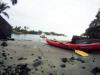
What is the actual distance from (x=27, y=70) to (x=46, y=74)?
98 centimetres

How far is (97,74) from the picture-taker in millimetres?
7922

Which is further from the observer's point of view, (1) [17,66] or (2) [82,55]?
(2) [82,55]

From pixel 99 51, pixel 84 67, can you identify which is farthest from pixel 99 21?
pixel 84 67

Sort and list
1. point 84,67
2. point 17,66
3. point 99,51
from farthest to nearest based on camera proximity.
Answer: point 99,51 < point 84,67 < point 17,66

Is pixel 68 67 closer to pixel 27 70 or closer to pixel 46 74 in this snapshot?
A: pixel 46 74

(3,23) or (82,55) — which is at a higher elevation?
(3,23)

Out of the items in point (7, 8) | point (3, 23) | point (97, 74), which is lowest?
point (97, 74)

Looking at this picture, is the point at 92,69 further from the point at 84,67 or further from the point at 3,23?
the point at 3,23

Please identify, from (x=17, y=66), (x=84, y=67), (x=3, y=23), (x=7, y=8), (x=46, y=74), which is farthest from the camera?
(x=7, y=8)

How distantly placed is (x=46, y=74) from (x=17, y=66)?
1.73 meters

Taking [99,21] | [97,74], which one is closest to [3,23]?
[99,21]

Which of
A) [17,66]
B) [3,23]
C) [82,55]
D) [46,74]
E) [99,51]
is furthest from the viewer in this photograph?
[3,23]

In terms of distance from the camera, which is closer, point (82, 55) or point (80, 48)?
point (82, 55)

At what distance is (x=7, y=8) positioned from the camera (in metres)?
28.9
